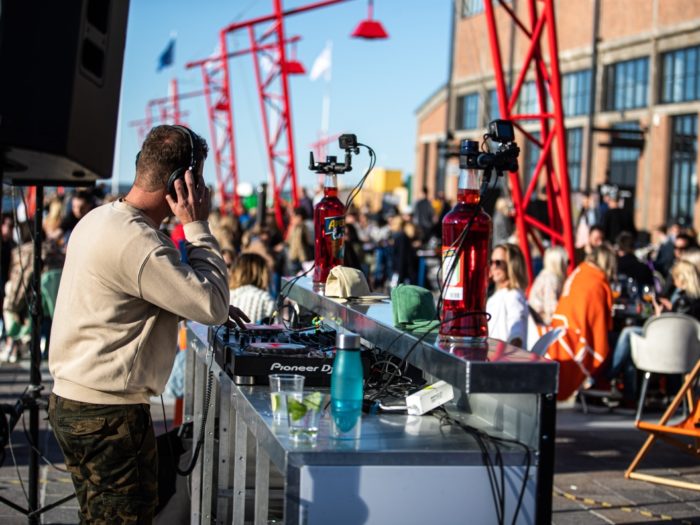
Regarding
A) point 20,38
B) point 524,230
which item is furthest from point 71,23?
point 524,230

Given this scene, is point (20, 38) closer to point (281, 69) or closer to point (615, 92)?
point (281, 69)

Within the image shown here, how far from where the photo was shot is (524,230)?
10750 millimetres

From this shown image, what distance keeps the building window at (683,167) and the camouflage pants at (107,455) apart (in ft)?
83.9

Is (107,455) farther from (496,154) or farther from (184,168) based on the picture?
(496,154)

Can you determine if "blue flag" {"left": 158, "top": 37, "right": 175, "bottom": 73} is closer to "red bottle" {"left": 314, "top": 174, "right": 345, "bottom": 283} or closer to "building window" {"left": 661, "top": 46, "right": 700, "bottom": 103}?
"building window" {"left": 661, "top": 46, "right": 700, "bottom": 103}

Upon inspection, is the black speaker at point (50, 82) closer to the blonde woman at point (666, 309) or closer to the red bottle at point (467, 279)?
the red bottle at point (467, 279)

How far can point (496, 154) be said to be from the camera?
3.24m

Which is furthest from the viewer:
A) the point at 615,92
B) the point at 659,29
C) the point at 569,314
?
the point at 615,92

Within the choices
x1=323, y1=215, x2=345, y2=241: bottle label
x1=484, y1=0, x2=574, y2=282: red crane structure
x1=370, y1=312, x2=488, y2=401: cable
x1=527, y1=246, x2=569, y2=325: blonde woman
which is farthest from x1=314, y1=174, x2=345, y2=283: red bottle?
x1=527, y1=246, x2=569, y2=325: blonde woman

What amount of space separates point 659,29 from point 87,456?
2726cm

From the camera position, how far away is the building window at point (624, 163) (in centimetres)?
2988

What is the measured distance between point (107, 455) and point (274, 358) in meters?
0.69

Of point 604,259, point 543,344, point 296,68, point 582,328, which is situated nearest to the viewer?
point 543,344

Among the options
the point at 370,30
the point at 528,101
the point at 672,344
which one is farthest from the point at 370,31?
the point at 528,101
